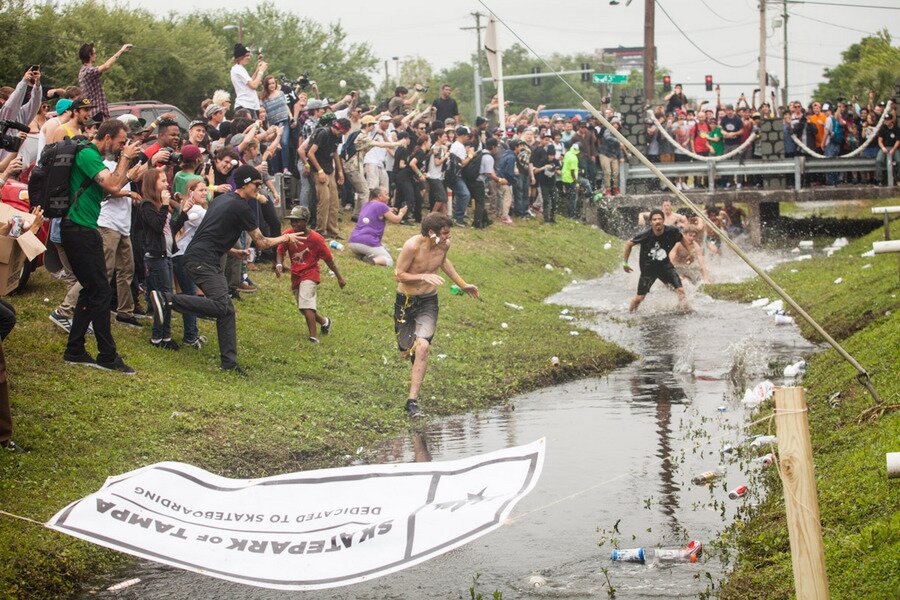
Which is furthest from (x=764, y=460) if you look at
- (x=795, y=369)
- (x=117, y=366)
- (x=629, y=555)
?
(x=117, y=366)

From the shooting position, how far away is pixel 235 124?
54.6ft

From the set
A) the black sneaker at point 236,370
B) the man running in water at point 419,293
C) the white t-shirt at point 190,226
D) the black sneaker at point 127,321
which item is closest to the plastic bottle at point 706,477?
the man running in water at point 419,293

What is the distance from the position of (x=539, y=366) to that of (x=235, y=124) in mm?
5733

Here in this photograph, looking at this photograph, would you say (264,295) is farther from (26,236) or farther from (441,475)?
(441,475)

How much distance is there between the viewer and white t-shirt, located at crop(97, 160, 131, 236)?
12445mm

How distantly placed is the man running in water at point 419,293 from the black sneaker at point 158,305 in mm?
2532

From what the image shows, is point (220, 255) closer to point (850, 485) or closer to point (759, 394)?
point (759, 394)

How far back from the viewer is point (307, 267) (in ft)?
47.9

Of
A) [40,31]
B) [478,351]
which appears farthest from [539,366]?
[40,31]

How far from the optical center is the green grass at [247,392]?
8422mm

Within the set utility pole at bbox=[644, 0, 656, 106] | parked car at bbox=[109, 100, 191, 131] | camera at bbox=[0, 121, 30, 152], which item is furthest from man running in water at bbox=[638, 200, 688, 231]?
utility pole at bbox=[644, 0, 656, 106]

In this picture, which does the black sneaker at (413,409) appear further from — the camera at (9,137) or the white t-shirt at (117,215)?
the camera at (9,137)

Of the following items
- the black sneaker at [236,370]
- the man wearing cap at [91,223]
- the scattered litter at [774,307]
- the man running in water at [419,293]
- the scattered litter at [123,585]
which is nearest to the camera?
the scattered litter at [123,585]

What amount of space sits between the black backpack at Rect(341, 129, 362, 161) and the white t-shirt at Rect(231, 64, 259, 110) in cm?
304
